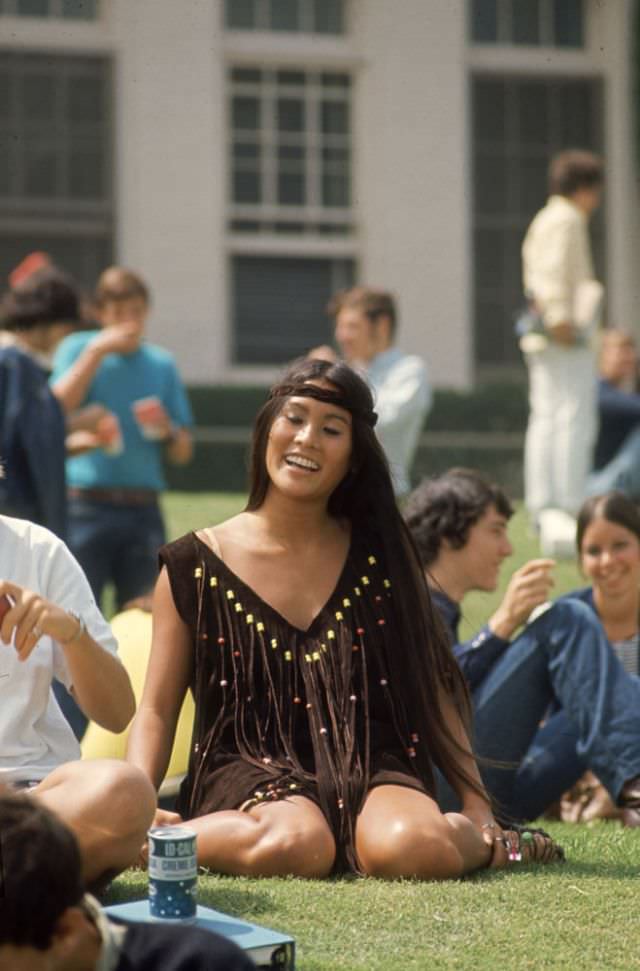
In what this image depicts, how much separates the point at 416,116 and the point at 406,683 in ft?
37.3

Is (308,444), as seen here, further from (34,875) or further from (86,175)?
(86,175)

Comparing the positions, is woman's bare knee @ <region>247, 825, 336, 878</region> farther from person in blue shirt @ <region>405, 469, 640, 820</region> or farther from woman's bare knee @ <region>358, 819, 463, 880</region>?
person in blue shirt @ <region>405, 469, 640, 820</region>

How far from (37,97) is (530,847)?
1224 centimetres

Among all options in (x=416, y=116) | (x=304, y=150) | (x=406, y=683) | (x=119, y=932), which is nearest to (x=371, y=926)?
(x=406, y=683)

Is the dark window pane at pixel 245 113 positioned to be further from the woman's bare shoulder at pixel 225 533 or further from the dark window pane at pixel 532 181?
the woman's bare shoulder at pixel 225 533

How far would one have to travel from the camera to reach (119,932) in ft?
7.75

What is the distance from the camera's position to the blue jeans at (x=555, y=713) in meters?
4.64

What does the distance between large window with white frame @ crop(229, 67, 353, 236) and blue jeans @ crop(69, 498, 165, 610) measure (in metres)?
9.28

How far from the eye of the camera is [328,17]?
14891 mm

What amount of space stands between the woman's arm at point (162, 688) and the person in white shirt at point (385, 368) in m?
3.36

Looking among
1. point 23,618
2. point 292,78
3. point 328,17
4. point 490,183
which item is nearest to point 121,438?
point 23,618

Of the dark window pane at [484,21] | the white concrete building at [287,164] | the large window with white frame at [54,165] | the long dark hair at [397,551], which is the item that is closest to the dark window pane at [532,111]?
the white concrete building at [287,164]

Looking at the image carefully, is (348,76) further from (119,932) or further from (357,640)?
(119,932)

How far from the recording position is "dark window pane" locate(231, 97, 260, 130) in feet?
52.1
